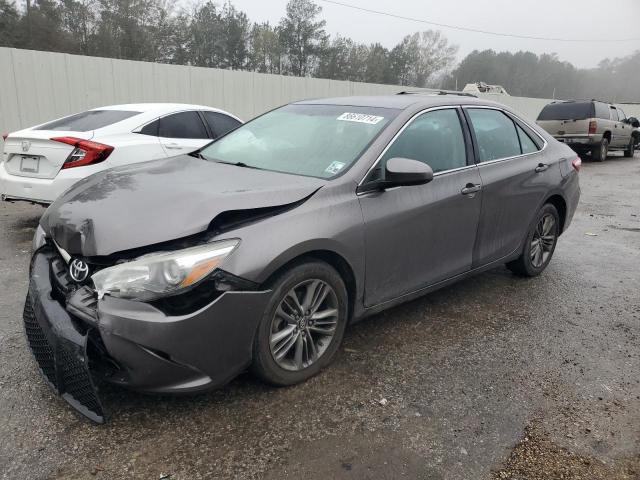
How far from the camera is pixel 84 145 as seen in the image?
214 inches

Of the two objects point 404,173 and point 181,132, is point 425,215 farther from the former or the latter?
point 181,132

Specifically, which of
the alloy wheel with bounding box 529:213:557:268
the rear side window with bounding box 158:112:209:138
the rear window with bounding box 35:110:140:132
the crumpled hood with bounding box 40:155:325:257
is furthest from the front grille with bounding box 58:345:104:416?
the rear side window with bounding box 158:112:209:138

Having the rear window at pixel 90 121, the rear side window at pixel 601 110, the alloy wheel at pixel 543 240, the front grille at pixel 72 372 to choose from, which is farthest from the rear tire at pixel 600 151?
the front grille at pixel 72 372

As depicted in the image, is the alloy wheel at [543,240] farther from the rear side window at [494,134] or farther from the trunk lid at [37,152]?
the trunk lid at [37,152]

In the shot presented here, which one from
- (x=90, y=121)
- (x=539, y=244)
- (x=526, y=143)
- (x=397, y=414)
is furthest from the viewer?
(x=90, y=121)

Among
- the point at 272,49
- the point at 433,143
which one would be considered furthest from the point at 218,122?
the point at 272,49

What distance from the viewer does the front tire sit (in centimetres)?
268

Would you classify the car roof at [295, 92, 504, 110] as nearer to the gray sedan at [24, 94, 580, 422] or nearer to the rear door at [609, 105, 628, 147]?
the gray sedan at [24, 94, 580, 422]

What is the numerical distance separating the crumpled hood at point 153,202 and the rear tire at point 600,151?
16.5 m

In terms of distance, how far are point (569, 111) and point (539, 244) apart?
1341 centimetres

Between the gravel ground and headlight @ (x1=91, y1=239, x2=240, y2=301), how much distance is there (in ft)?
2.31

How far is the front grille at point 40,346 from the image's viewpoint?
2.53m

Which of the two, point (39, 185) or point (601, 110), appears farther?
point (601, 110)

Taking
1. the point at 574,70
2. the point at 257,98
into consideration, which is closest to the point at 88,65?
the point at 257,98
